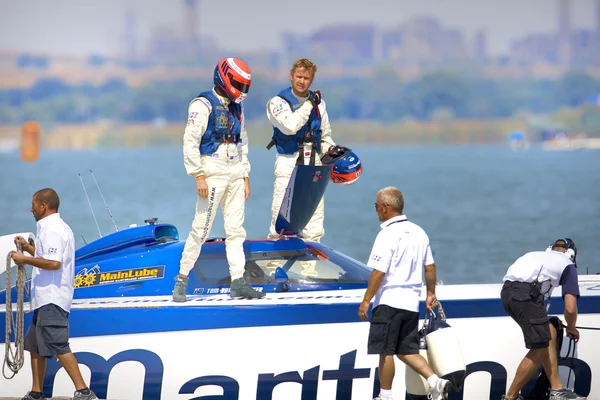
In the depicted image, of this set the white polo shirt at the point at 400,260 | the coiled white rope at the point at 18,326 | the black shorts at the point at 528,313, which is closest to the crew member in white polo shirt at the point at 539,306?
the black shorts at the point at 528,313

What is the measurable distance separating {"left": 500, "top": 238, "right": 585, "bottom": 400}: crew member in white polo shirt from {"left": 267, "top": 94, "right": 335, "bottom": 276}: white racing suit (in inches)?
79.1

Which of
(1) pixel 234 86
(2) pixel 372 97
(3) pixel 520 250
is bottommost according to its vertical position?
(3) pixel 520 250

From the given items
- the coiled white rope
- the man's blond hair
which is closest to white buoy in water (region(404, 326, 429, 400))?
the man's blond hair

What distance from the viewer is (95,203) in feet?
139

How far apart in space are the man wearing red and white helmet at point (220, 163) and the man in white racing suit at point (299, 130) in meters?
0.52

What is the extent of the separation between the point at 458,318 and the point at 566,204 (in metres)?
38.0

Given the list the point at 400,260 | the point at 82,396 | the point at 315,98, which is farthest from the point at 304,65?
the point at 82,396

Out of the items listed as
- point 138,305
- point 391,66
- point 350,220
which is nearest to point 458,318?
point 138,305

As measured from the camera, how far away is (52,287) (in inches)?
261

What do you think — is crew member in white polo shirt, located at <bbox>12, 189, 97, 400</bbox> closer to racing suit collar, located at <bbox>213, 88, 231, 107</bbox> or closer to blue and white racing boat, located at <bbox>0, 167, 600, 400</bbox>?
blue and white racing boat, located at <bbox>0, 167, 600, 400</bbox>

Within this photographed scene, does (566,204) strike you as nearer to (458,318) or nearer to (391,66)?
(458,318)

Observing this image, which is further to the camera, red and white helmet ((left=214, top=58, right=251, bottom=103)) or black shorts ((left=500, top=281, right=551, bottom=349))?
red and white helmet ((left=214, top=58, right=251, bottom=103))

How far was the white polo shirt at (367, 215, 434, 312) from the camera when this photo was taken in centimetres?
628

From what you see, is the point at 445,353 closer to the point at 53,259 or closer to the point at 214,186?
the point at 214,186
